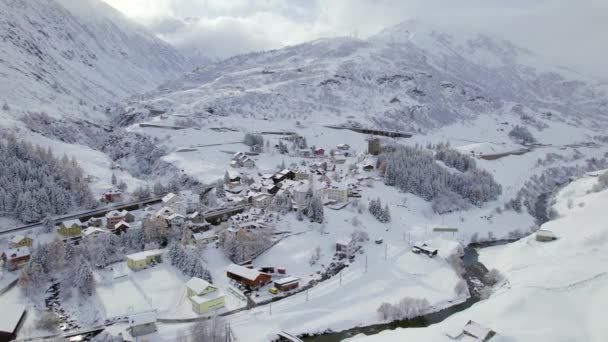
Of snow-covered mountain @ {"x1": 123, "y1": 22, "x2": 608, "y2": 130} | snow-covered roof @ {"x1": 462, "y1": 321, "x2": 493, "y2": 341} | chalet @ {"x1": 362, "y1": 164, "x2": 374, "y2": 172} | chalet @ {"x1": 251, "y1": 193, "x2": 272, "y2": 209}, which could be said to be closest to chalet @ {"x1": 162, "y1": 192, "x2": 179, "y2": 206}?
chalet @ {"x1": 251, "y1": 193, "x2": 272, "y2": 209}

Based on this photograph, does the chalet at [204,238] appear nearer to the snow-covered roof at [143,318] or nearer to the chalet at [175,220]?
the chalet at [175,220]

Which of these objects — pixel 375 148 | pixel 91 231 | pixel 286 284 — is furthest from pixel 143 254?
pixel 375 148

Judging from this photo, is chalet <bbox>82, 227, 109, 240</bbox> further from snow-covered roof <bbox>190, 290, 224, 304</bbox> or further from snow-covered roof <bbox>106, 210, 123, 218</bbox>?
snow-covered roof <bbox>190, 290, 224, 304</bbox>

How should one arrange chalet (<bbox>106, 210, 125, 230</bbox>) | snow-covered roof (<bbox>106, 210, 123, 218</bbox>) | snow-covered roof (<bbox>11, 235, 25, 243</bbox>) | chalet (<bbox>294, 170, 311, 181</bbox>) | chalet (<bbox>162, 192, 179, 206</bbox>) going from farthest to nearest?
chalet (<bbox>294, 170, 311, 181</bbox>) → chalet (<bbox>162, 192, 179, 206</bbox>) → snow-covered roof (<bbox>106, 210, 123, 218</bbox>) → chalet (<bbox>106, 210, 125, 230</bbox>) → snow-covered roof (<bbox>11, 235, 25, 243</bbox>)

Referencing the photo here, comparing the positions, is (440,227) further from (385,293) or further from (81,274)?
(81,274)

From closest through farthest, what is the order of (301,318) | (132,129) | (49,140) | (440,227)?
(301,318) → (440,227) → (49,140) → (132,129)

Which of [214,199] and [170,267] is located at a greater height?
[214,199]

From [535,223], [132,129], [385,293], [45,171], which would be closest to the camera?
[385,293]

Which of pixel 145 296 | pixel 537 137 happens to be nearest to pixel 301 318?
pixel 145 296
